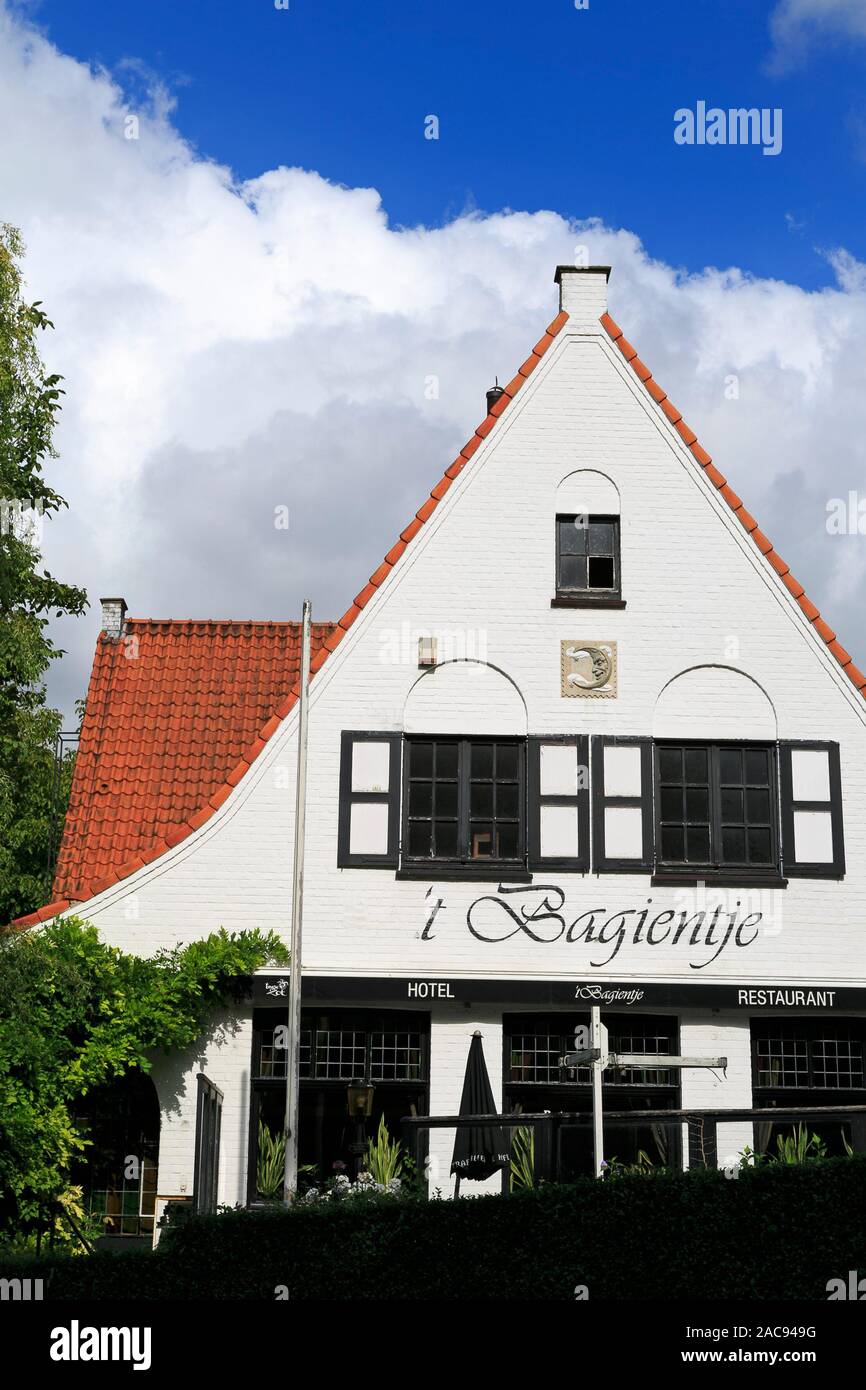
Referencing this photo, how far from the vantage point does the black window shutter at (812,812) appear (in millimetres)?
19406

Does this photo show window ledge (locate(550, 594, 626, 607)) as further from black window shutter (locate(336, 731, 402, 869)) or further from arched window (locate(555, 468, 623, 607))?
black window shutter (locate(336, 731, 402, 869))

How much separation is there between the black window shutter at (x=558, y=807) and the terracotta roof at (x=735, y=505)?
3.33 meters

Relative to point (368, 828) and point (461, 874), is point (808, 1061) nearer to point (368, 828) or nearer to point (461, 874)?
point (461, 874)

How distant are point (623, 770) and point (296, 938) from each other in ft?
15.5

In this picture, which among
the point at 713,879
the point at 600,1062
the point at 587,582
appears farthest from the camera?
the point at 587,582

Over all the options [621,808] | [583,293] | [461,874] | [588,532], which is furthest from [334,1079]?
[583,293]

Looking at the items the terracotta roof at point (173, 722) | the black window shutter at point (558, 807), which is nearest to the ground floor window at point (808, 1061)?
the black window shutter at point (558, 807)

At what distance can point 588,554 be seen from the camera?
20250mm

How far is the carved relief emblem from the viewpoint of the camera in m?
19.8

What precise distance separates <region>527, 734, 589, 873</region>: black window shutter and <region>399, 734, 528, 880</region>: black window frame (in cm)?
11

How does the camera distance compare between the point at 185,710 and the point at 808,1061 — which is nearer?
the point at 808,1061

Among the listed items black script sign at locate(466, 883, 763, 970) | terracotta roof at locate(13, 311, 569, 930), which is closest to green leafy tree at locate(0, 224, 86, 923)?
terracotta roof at locate(13, 311, 569, 930)

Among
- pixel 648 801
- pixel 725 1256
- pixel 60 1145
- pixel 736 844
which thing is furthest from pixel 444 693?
A: pixel 725 1256

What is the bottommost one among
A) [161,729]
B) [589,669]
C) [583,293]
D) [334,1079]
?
[334,1079]
